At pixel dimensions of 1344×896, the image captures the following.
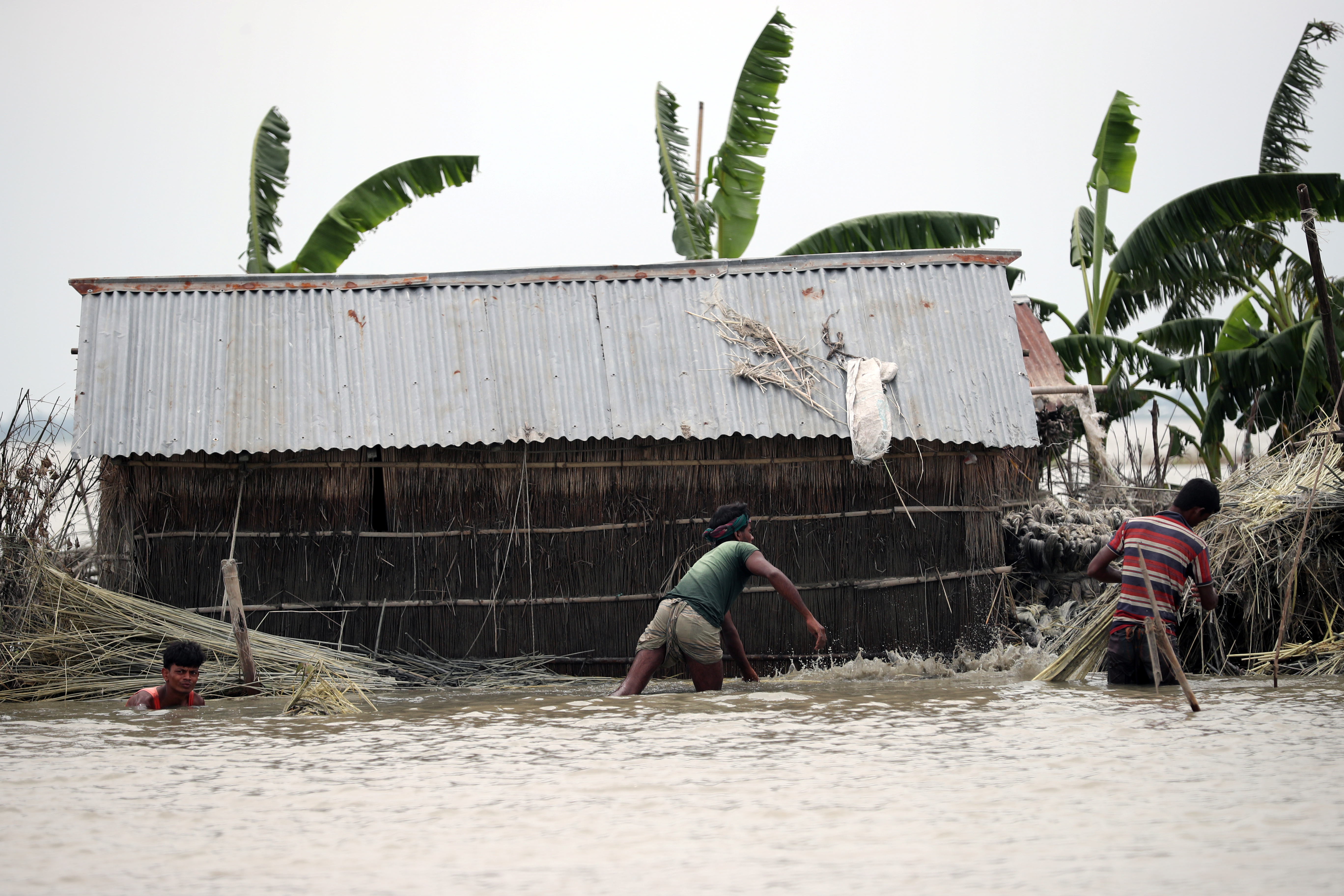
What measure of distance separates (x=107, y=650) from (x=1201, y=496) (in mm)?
6589

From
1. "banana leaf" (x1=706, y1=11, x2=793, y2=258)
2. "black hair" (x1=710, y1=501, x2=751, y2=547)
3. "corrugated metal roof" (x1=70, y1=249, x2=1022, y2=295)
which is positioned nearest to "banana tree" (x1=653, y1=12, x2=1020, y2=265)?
"banana leaf" (x1=706, y1=11, x2=793, y2=258)

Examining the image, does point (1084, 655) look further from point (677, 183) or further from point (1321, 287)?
point (677, 183)

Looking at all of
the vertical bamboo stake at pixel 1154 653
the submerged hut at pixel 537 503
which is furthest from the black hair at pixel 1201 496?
the submerged hut at pixel 537 503

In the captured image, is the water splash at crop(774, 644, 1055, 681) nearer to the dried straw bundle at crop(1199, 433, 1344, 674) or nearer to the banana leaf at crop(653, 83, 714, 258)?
the dried straw bundle at crop(1199, 433, 1344, 674)

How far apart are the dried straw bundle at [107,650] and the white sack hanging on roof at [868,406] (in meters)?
3.53

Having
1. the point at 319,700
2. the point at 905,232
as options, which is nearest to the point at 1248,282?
the point at 905,232

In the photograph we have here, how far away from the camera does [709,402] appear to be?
822 centimetres

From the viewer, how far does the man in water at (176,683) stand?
21.2 ft

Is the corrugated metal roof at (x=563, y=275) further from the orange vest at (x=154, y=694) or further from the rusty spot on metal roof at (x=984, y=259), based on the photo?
the orange vest at (x=154, y=694)

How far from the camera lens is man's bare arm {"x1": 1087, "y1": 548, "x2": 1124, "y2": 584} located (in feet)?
20.2

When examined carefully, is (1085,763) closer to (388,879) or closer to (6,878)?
(388,879)

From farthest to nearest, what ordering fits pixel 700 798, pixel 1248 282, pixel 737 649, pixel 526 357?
pixel 1248 282
pixel 526 357
pixel 737 649
pixel 700 798

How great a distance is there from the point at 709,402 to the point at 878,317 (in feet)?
5.21

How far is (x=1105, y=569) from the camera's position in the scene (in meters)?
6.20
